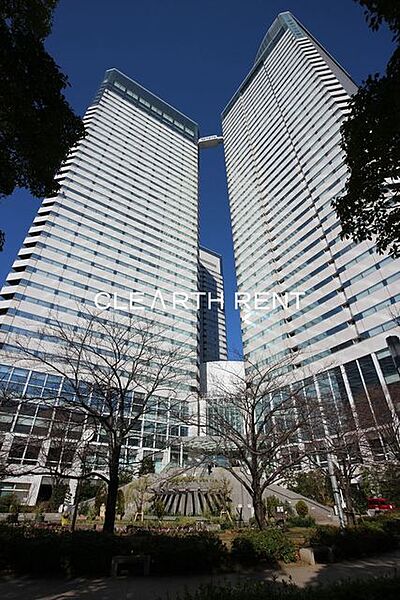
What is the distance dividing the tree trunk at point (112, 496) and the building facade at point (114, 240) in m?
23.8

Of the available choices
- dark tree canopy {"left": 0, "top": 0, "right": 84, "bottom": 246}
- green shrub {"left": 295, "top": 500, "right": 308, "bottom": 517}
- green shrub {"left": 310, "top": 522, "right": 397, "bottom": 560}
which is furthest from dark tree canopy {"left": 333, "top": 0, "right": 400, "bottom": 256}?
green shrub {"left": 295, "top": 500, "right": 308, "bottom": 517}

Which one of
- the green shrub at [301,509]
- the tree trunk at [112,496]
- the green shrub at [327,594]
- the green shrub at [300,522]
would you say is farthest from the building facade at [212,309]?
the green shrub at [327,594]

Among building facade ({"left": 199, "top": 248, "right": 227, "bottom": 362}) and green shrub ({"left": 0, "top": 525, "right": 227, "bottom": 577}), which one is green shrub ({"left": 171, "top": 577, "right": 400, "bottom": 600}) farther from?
building facade ({"left": 199, "top": 248, "right": 227, "bottom": 362})

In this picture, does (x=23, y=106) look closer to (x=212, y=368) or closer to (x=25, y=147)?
(x=25, y=147)

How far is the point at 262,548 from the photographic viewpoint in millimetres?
8383

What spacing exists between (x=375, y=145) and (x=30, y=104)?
7.20 meters

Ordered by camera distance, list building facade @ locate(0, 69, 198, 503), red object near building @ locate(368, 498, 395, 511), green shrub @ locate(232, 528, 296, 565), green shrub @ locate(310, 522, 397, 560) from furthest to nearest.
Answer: building facade @ locate(0, 69, 198, 503), red object near building @ locate(368, 498, 395, 511), green shrub @ locate(310, 522, 397, 560), green shrub @ locate(232, 528, 296, 565)

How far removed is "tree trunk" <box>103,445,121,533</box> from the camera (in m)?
9.32

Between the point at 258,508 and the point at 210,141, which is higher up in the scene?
the point at 210,141

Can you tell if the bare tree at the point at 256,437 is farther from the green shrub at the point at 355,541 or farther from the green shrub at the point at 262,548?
the green shrub at the point at 355,541

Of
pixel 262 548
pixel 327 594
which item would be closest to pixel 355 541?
pixel 262 548

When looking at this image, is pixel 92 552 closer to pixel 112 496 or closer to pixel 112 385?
pixel 112 496

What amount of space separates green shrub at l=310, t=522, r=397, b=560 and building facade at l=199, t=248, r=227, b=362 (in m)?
96.6

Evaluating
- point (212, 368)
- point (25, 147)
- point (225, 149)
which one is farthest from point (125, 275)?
point (225, 149)
